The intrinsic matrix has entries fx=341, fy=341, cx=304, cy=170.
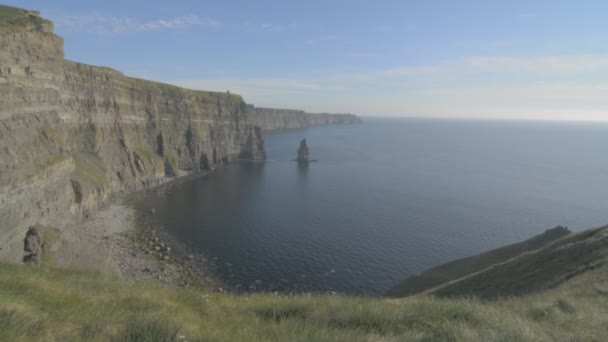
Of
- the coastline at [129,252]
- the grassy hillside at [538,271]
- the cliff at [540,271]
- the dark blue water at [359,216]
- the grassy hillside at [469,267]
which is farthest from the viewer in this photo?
the dark blue water at [359,216]

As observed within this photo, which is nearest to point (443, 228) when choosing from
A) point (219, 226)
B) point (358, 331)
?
point (219, 226)

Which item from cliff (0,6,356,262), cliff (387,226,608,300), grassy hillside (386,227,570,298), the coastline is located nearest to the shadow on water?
cliff (0,6,356,262)

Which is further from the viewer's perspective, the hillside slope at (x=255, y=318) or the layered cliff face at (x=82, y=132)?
the layered cliff face at (x=82, y=132)

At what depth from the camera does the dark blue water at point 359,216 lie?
159ft

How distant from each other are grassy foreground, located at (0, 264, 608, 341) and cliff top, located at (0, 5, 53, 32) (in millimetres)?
46674

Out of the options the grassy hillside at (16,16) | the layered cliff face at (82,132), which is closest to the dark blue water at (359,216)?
the layered cliff face at (82,132)

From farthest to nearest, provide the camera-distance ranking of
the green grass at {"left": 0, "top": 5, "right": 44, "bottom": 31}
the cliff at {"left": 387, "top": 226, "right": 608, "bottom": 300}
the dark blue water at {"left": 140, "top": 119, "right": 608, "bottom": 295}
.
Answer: the dark blue water at {"left": 140, "top": 119, "right": 608, "bottom": 295} < the green grass at {"left": 0, "top": 5, "right": 44, "bottom": 31} < the cliff at {"left": 387, "top": 226, "right": 608, "bottom": 300}

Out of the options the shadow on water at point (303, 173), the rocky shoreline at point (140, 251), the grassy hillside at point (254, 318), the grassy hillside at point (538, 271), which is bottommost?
the rocky shoreline at point (140, 251)

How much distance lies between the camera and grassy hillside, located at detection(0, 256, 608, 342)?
6066mm

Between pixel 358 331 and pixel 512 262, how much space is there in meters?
26.9

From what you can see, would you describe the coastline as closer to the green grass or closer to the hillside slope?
the hillside slope

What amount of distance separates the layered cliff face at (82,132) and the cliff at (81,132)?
0.14 m

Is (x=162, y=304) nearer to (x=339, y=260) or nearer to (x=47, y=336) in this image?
(x=47, y=336)

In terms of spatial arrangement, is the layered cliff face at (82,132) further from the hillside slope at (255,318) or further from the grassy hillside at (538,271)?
the grassy hillside at (538,271)
